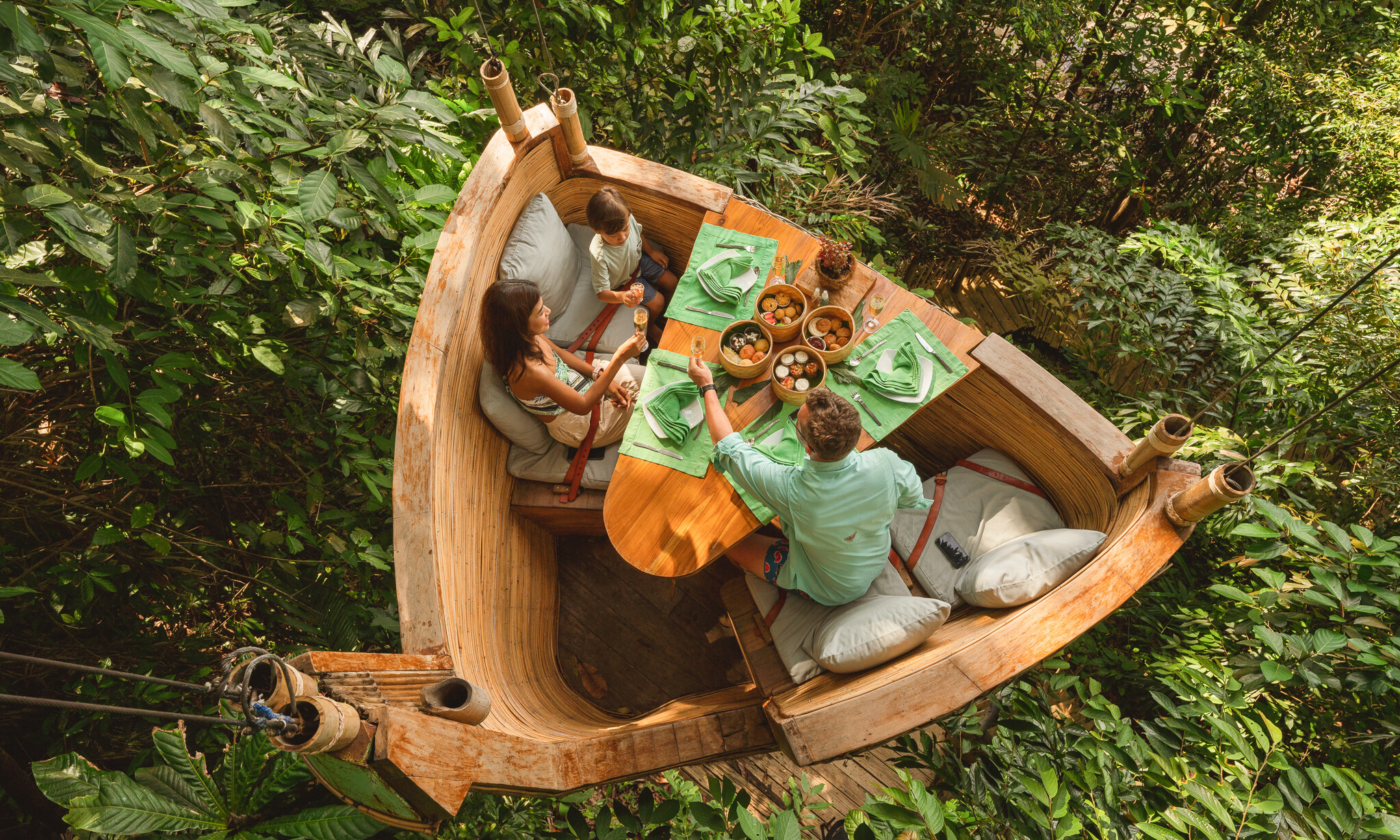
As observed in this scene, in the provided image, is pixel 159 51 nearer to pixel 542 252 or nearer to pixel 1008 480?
pixel 542 252

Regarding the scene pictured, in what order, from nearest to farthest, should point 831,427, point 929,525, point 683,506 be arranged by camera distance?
point 831,427 → point 683,506 → point 929,525

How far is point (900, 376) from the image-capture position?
7.47ft

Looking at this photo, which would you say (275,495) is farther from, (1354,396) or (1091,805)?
(1354,396)

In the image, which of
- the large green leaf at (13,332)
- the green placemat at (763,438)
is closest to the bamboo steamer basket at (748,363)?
the green placemat at (763,438)

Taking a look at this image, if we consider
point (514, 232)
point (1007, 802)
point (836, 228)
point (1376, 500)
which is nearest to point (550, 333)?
point (514, 232)

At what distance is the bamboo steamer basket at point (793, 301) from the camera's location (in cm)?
233

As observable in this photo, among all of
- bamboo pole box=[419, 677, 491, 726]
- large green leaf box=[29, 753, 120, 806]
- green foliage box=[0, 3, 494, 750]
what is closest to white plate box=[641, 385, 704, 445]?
green foliage box=[0, 3, 494, 750]

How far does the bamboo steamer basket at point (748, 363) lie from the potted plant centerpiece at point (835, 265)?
334 mm

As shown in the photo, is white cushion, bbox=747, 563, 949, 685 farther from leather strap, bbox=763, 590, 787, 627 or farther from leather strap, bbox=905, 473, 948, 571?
leather strap, bbox=905, 473, 948, 571

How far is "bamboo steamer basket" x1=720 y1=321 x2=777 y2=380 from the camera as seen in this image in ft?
7.38

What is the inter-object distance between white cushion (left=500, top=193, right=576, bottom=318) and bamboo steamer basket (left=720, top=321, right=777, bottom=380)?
2.80 feet

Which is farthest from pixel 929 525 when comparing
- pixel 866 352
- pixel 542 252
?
pixel 542 252

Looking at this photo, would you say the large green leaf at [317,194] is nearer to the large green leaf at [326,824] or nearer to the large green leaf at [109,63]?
the large green leaf at [109,63]

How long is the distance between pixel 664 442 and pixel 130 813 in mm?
1544
